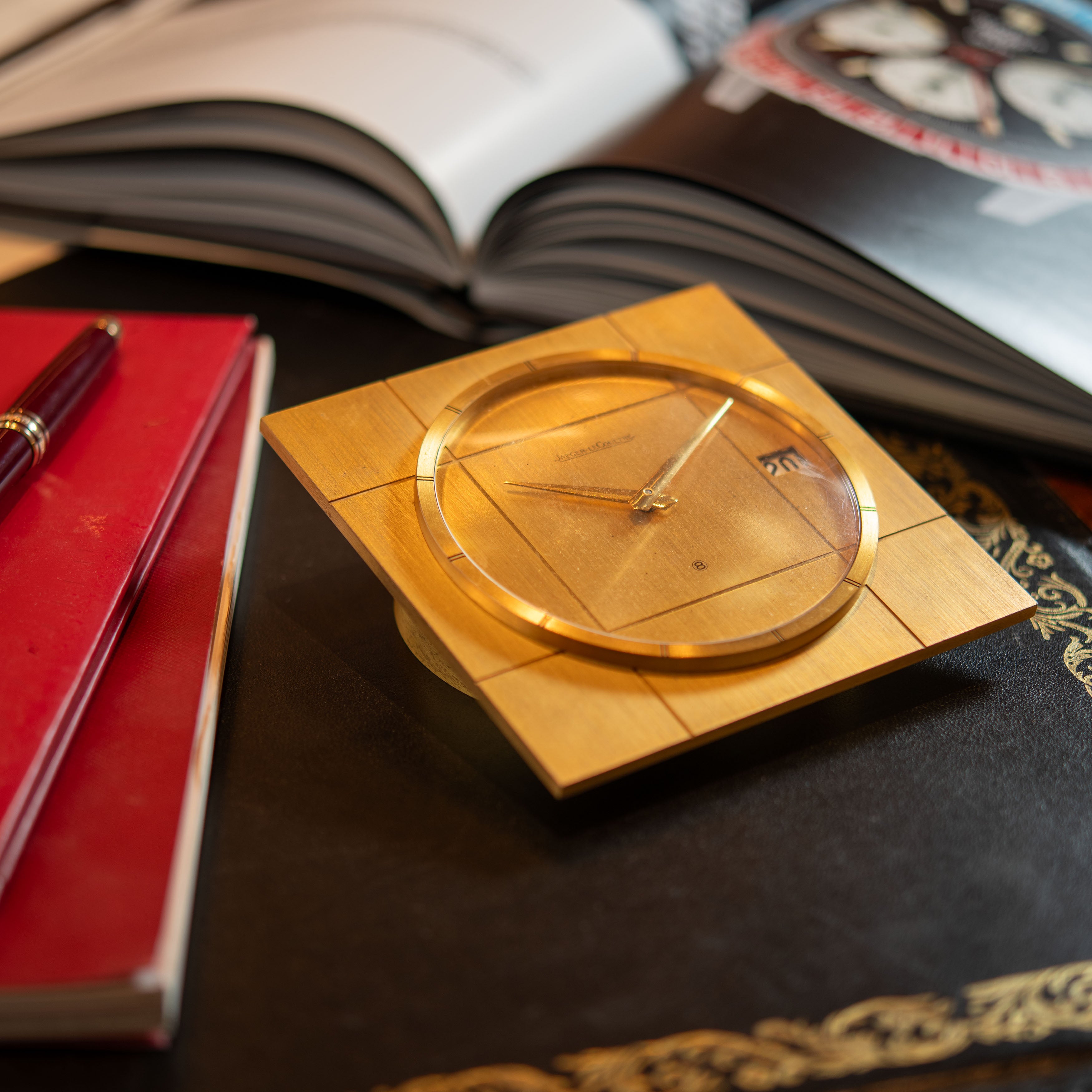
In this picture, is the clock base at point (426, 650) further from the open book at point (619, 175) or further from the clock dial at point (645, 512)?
the open book at point (619, 175)

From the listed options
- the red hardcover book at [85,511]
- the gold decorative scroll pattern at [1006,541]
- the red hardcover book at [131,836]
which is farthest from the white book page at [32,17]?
the gold decorative scroll pattern at [1006,541]

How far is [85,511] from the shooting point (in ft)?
2.20

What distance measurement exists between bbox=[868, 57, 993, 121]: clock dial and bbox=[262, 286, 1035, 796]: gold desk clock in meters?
0.43

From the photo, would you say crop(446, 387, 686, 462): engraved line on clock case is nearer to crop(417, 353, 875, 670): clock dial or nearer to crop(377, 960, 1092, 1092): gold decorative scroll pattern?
crop(417, 353, 875, 670): clock dial

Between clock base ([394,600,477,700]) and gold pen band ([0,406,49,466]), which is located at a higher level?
gold pen band ([0,406,49,466])

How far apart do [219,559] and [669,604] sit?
11.8 inches

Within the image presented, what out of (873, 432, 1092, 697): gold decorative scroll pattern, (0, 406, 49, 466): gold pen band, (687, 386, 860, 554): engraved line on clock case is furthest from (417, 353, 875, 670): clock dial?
(0, 406, 49, 466): gold pen band

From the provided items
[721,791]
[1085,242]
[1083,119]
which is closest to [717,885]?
[721,791]

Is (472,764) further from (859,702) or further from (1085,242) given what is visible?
(1085,242)

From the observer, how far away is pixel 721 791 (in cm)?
58

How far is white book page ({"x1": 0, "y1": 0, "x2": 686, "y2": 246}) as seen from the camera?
3.09 feet

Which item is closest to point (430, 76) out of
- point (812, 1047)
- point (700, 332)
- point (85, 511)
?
point (700, 332)

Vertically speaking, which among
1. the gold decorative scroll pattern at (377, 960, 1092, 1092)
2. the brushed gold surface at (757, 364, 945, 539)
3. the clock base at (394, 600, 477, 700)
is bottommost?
the gold decorative scroll pattern at (377, 960, 1092, 1092)

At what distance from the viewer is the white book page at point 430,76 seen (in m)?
0.94
